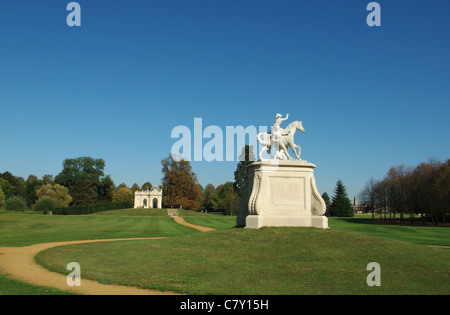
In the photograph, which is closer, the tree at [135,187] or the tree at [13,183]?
the tree at [13,183]

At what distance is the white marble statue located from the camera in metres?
20.1

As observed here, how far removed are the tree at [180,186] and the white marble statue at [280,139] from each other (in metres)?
63.8

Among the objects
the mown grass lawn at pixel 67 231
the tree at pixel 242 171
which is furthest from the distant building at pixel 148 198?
the mown grass lawn at pixel 67 231

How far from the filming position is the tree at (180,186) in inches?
3248

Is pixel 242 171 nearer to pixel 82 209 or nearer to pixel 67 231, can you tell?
pixel 82 209

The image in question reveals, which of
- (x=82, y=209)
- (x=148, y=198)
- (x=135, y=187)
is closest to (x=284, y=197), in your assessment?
(x=82, y=209)

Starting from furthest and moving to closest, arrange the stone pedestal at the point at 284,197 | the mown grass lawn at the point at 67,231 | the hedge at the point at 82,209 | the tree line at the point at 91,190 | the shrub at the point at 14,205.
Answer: the tree line at the point at 91,190
the hedge at the point at 82,209
the shrub at the point at 14,205
the mown grass lawn at the point at 67,231
the stone pedestal at the point at 284,197

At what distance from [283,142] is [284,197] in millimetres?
3605

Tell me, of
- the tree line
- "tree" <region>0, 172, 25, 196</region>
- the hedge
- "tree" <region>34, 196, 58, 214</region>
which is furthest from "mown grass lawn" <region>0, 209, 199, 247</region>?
"tree" <region>0, 172, 25, 196</region>

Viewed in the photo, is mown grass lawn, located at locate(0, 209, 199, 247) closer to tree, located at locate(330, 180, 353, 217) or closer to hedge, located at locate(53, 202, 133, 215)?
hedge, located at locate(53, 202, 133, 215)

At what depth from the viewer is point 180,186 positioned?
83.3 m

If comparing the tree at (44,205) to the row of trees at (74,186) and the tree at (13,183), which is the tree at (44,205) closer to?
the row of trees at (74,186)

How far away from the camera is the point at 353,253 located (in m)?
13.7
